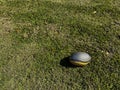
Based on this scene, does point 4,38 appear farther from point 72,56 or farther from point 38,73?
point 72,56

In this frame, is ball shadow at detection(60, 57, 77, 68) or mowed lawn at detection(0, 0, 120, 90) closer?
mowed lawn at detection(0, 0, 120, 90)

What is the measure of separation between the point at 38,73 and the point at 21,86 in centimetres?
42

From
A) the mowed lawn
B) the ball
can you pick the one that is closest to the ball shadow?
the mowed lawn

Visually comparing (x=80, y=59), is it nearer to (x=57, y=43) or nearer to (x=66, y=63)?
(x=66, y=63)

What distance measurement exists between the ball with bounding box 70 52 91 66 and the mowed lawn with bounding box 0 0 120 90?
0.47 ft

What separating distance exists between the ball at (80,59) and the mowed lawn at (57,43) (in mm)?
144

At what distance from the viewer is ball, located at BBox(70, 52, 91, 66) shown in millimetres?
5074

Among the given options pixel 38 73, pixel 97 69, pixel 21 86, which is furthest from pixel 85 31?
pixel 21 86

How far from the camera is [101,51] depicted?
5508mm

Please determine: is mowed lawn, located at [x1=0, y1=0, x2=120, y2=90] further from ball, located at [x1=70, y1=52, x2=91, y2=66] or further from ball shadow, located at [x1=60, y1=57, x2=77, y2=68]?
ball, located at [x1=70, y1=52, x2=91, y2=66]

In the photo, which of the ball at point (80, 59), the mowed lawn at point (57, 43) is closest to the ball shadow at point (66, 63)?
the mowed lawn at point (57, 43)

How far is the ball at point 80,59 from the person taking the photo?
16.6 feet

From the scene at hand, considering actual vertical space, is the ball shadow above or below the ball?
below

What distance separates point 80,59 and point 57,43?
86 centimetres
